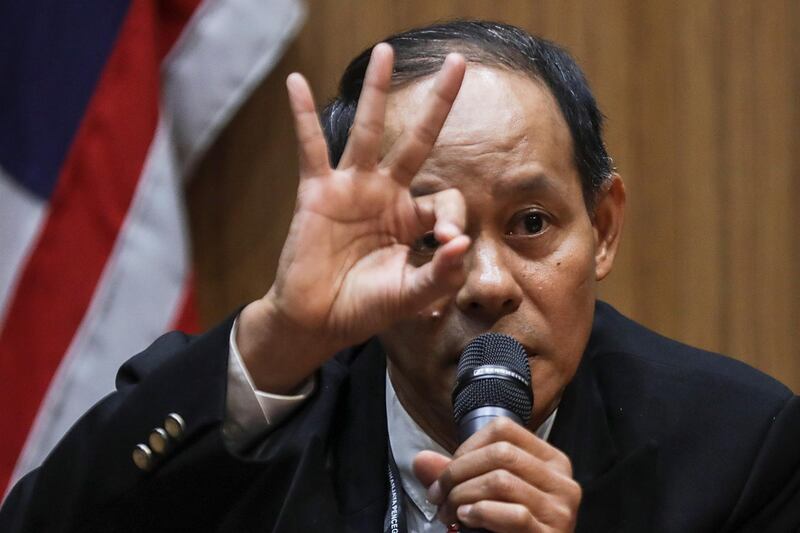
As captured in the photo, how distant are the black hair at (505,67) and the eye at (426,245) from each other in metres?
0.26

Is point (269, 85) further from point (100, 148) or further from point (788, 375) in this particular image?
point (788, 375)

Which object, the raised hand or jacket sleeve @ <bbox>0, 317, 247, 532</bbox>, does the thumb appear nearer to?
the raised hand

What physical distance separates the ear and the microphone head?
57 cm

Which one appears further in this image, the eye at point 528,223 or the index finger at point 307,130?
the eye at point 528,223

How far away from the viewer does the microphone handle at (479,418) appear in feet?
4.50

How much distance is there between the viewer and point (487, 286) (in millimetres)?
1710

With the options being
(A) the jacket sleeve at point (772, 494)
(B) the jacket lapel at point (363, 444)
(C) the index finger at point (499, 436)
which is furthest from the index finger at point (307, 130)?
(A) the jacket sleeve at point (772, 494)

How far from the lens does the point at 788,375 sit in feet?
9.29

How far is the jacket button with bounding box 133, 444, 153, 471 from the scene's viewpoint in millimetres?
1667

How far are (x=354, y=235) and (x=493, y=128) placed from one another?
312mm

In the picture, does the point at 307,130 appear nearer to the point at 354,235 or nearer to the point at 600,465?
the point at 354,235

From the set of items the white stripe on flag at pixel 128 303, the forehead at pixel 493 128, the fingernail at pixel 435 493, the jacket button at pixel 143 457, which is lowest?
the white stripe on flag at pixel 128 303

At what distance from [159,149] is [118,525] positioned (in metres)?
1.06

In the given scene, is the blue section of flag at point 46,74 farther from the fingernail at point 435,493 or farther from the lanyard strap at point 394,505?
the fingernail at point 435,493
